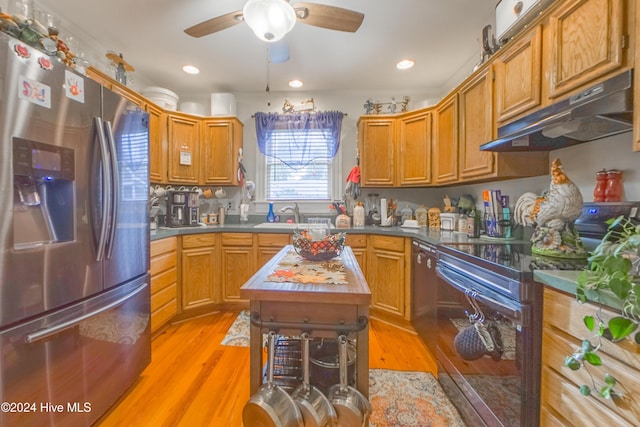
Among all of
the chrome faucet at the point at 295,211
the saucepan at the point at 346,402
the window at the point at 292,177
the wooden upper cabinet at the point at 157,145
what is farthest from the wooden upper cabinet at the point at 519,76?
the wooden upper cabinet at the point at 157,145

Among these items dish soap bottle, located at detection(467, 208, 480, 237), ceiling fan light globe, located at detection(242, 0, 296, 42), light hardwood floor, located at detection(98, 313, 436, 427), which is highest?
ceiling fan light globe, located at detection(242, 0, 296, 42)

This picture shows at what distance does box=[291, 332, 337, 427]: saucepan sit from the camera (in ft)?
3.01

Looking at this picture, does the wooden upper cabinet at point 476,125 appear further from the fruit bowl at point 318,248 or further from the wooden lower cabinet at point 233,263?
the wooden lower cabinet at point 233,263

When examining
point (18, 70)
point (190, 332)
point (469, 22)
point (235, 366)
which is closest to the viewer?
point (18, 70)

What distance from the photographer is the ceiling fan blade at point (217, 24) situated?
161 centimetres

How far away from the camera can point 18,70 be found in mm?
1001

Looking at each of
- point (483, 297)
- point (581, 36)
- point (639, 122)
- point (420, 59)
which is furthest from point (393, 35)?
point (483, 297)

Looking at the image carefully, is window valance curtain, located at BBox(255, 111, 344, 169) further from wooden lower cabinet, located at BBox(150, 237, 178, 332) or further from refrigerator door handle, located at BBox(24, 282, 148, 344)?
refrigerator door handle, located at BBox(24, 282, 148, 344)

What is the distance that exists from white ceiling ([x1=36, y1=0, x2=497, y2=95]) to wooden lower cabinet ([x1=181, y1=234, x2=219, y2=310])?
179 cm

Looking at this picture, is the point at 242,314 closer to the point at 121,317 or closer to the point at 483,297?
the point at 121,317

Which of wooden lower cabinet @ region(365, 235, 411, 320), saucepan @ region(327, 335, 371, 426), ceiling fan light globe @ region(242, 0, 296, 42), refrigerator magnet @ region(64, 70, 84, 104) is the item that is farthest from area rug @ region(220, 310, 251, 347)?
ceiling fan light globe @ region(242, 0, 296, 42)

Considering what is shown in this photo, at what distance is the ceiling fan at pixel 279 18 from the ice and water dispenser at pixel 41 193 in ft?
3.75

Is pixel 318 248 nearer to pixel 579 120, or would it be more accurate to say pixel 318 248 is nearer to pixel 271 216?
pixel 579 120

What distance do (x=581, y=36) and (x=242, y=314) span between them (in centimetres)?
318
